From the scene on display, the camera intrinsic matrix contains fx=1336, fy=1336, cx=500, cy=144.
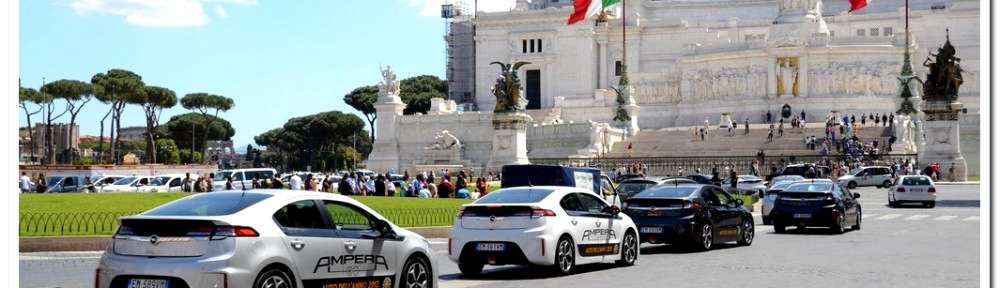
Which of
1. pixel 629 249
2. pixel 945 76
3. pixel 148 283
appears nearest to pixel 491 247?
pixel 629 249

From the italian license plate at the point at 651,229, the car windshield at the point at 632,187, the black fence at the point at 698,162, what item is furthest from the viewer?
the black fence at the point at 698,162

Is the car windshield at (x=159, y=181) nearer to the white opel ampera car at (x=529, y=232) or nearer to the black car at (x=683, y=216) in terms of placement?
the black car at (x=683, y=216)

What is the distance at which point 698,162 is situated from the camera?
68.3 m

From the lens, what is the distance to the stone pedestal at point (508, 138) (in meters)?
63.2

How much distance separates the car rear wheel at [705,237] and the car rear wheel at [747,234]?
1207 millimetres

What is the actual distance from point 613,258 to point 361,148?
121 metres

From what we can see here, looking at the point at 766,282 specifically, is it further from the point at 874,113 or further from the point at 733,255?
the point at 874,113

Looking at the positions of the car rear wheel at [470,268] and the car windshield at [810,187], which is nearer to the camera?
the car rear wheel at [470,268]

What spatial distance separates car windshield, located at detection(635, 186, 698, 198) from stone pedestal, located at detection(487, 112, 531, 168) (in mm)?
37676

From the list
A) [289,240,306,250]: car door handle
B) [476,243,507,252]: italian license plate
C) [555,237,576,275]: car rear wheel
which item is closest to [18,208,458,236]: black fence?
[476,243,507,252]: italian license plate

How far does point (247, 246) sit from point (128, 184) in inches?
1716

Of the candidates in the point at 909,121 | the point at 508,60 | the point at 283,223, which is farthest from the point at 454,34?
the point at 283,223

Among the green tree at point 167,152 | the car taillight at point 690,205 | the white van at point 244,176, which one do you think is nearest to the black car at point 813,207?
the car taillight at point 690,205

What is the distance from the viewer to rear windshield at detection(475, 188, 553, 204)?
19.6m
